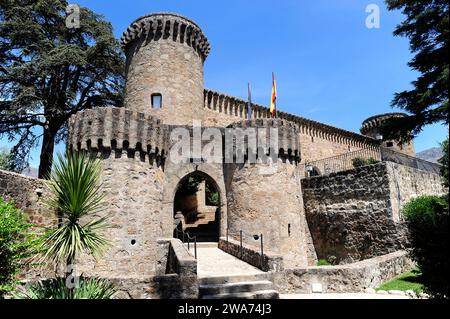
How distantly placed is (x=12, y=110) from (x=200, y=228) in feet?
46.0

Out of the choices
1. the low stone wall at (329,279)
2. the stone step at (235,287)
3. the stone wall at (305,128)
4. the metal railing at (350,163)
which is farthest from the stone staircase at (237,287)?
the stone wall at (305,128)

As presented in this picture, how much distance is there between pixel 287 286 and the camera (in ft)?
35.2

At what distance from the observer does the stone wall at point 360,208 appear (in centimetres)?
1541

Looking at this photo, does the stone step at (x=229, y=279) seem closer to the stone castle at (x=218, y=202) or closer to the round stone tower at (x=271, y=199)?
the stone castle at (x=218, y=202)

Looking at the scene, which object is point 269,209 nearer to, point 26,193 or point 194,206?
point 26,193

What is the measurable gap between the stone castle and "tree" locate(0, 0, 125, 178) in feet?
9.89

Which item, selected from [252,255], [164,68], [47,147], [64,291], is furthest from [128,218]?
Result: [47,147]

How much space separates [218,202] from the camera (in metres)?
16.9

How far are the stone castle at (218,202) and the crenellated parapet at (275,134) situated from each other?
6 cm

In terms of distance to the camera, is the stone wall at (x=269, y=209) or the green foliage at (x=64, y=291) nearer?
the green foliage at (x=64, y=291)

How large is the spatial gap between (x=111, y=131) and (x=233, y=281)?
7.53m

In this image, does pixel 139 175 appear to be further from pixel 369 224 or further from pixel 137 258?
pixel 369 224
